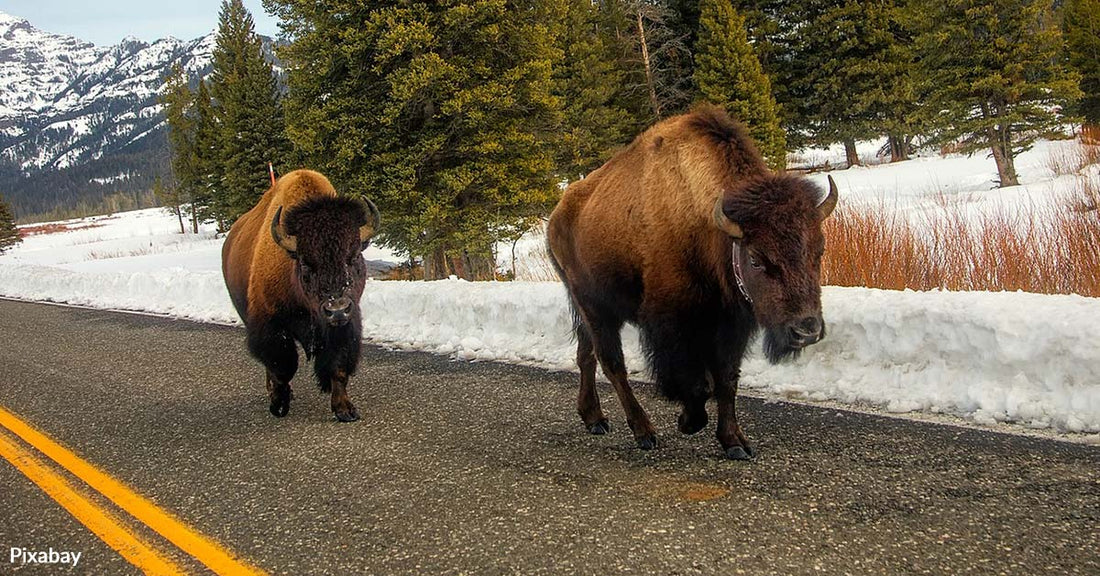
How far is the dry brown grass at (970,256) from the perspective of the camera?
6.57 m

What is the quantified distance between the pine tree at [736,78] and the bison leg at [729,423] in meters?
25.6

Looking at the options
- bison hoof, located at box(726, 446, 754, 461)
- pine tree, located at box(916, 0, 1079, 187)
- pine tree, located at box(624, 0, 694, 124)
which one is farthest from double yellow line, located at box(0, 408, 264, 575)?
pine tree, located at box(624, 0, 694, 124)

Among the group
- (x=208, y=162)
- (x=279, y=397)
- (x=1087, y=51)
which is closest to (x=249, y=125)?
(x=208, y=162)

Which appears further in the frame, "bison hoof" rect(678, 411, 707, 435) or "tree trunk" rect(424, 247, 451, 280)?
"tree trunk" rect(424, 247, 451, 280)

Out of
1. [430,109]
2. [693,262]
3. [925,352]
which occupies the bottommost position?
[925,352]

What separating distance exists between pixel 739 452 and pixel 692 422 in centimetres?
30

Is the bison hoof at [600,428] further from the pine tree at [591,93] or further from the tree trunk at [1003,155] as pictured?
the pine tree at [591,93]

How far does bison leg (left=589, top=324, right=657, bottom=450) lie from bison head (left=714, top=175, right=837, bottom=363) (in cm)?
111

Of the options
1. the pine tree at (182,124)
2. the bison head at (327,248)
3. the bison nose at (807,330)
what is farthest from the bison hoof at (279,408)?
the pine tree at (182,124)

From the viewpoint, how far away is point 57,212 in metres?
175

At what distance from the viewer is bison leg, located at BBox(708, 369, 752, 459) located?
4.02m

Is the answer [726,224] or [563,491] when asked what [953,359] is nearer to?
[726,224]

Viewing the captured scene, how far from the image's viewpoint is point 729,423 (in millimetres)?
4074

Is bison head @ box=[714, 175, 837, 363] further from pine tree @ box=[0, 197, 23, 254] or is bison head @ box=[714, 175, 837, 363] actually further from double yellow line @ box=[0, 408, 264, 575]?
pine tree @ box=[0, 197, 23, 254]
